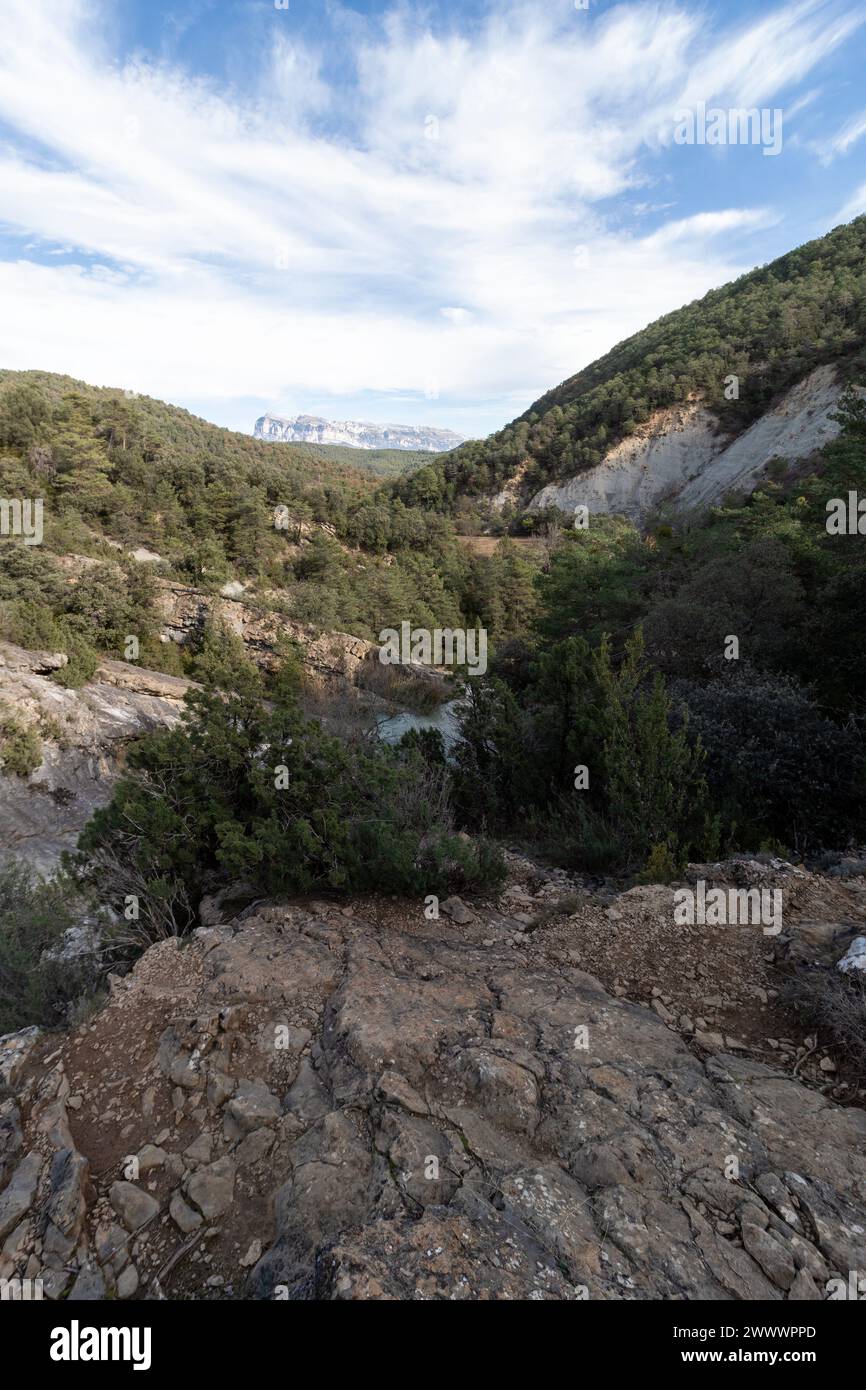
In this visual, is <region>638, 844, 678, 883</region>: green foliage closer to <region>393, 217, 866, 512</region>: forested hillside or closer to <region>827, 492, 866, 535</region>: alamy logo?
<region>827, 492, 866, 535</region>: alamy logo

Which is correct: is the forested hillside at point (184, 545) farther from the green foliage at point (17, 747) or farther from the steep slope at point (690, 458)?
the steep slope at point (690, 458)

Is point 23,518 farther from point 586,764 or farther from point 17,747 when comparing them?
point 586,764

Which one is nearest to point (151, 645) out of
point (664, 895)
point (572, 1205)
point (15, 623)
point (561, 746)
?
point (15, 623)

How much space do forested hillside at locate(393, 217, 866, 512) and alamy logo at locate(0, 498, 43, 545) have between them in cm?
2781

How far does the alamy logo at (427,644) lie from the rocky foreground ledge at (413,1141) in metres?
19.6

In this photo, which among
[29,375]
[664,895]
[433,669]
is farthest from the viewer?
[29,375]

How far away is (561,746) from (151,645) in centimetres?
1550

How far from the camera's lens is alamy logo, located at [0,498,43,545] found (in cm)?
1730

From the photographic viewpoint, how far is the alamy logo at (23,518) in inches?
681

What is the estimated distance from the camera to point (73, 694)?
1327 centimetres

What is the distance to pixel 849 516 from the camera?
9391 mm
